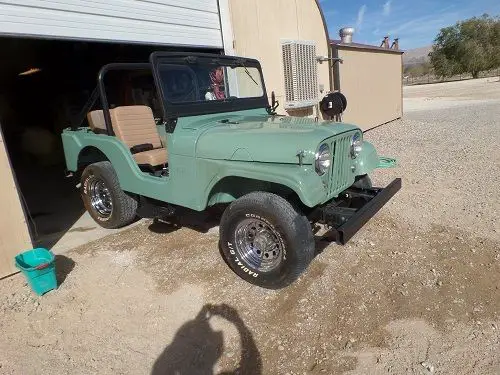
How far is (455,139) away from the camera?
9.49 m

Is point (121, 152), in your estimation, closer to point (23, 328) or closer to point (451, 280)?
point (23, 328)

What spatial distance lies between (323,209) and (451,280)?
4.14 feet

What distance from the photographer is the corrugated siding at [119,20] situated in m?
3.94

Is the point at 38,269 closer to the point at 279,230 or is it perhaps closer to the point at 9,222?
the point at 9,222

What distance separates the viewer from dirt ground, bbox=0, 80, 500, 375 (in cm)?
256

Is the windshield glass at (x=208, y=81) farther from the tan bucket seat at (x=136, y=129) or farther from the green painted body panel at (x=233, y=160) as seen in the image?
the tan bucket seat at (x=136, y=129)

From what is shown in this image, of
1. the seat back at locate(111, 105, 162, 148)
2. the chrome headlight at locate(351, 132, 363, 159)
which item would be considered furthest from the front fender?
the seat back at locate(111, 105, 162, 148)

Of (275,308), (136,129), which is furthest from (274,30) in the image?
(275,308)

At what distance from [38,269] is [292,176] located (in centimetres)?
240

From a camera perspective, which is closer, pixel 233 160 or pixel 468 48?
pixel 233 160

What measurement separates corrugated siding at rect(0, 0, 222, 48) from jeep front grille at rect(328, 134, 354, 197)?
130 inches

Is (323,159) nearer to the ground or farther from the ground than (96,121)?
nearer to the ground

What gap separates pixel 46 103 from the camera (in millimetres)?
11102

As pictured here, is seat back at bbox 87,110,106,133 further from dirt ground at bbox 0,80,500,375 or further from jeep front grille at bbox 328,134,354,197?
jeep front grille at bbox 328,134,354,197
